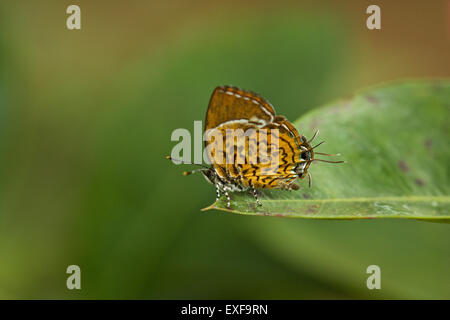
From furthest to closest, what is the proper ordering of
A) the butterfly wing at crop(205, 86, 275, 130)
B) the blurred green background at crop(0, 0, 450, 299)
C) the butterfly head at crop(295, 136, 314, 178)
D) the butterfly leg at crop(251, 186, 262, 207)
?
1. the blurred green background at crop(0, 0, 450, 299)
2. the butterfly wing at crop(205, 86, 275, 130)
3. the butterfly head at crop(295, 136, 314, 178)
4. the butterfly leg at crop(251, 186, 262, 207)

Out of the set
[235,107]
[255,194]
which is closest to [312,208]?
[255,194]

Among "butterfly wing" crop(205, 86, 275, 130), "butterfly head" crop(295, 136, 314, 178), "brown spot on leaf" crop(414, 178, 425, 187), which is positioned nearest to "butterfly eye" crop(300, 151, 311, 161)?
"butterfly head" crop(295, 136, 314, 178)

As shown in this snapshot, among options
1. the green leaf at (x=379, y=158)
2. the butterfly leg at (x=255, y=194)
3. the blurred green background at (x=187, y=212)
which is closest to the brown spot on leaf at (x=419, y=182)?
the green leaf at (x=379, y=158)

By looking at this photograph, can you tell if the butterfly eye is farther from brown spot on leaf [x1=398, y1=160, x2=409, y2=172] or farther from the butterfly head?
brown spot on leaf [x1=398, y1=160, x2=409, y2=172]

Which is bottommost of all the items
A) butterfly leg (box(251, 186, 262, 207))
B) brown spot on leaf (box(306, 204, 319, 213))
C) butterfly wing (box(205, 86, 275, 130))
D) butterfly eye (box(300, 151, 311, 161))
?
brown spot on leaf (box(306, 204, 319, 213))

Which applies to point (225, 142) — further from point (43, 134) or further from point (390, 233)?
point (43, 134)

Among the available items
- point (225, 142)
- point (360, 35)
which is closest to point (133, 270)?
point (225, 142)
